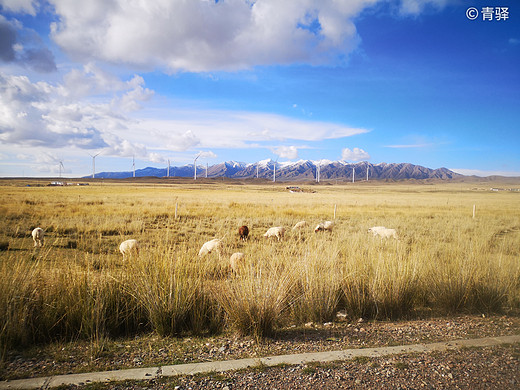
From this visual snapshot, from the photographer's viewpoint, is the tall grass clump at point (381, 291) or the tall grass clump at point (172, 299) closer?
the tall grass clump at point (172, 299)

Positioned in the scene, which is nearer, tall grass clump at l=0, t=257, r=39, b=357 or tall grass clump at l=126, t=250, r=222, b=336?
tall grass clump at l=0, t=257, r=39, b=357

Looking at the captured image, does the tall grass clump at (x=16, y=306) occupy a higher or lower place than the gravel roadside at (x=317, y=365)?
higher

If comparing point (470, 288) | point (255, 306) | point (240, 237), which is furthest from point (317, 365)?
point (240, 237)

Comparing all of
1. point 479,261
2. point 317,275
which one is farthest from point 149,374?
point 479,261

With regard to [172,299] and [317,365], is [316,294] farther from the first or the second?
[172,299]

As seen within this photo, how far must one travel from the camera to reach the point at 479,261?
645 centimetres

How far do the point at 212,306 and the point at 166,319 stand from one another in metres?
0.76

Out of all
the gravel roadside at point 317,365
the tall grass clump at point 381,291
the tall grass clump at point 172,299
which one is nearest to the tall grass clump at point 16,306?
the gravel roadside at point 317,365

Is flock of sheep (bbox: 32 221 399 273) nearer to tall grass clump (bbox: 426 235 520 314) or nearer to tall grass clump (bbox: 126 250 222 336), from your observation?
tall grass clump (bbox: 126 250 222 336)

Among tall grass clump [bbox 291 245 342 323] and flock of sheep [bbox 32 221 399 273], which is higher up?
tall grass clump [bbox 291 245 342 323]

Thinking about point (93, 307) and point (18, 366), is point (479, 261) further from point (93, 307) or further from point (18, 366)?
point (18, 366)

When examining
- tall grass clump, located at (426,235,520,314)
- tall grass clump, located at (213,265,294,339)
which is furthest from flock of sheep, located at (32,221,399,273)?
tall grass clump, located at (426,235,520,314)

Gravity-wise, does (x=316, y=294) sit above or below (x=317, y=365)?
above

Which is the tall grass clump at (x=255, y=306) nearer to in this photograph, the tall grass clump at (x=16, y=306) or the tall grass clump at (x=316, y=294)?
the tall grass clump at (x=316, y=294)
